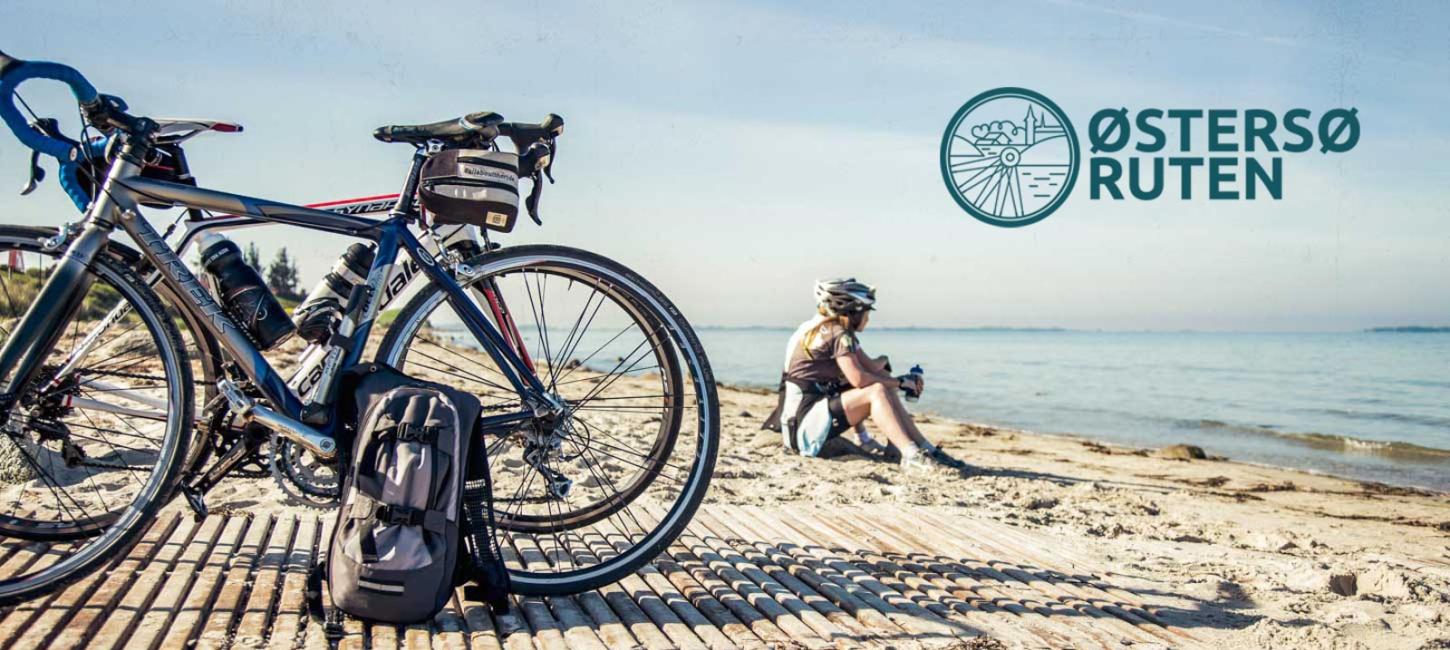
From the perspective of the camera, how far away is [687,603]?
2.74 m

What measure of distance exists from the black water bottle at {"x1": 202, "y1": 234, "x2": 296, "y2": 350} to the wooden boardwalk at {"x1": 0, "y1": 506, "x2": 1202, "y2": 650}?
26.6 inches

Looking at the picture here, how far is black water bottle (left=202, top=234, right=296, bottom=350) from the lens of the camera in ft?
8.59

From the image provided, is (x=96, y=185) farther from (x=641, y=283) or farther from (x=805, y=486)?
(x=805, y=486)

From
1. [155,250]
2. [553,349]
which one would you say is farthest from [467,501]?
[155,250]

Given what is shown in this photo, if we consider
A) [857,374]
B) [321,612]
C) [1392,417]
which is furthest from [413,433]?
[1392,417]

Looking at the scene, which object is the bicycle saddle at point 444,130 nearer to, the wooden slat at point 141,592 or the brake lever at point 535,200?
the brake lever at point 535,200

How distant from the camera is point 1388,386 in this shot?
61.0 ft

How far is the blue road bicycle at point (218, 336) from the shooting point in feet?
8.30

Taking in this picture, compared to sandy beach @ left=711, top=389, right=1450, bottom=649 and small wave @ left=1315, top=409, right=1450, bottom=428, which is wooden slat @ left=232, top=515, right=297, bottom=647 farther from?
small wave @ left=1315, top=409, right=1450, bottom=428

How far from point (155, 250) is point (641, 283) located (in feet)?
4.03

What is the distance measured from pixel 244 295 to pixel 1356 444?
436 inches

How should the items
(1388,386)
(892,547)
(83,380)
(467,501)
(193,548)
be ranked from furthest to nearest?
1. (1388,386)
2. (892,547)
3. (193,548)
4. (83,380)
5. (467,501)

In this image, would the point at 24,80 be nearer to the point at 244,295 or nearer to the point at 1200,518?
the point at 244,295

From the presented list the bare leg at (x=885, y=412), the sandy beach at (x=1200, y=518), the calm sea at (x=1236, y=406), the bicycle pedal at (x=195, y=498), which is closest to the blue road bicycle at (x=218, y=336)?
the bicycle pedal at (x=195, y=498)
